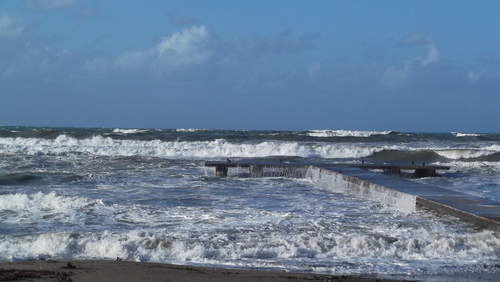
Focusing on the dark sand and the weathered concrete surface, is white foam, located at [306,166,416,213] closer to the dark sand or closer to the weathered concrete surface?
the weathered concrete surface

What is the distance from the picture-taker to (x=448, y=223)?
789 centimetres

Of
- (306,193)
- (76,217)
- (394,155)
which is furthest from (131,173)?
(394,155)

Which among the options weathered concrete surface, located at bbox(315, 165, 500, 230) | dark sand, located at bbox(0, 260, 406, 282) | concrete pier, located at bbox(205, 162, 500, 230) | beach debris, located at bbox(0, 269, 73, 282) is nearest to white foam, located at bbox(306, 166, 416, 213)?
concrete pier, located at bbox(205, 162, 500, 230)

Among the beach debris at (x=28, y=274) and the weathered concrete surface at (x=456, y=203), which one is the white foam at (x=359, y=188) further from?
the beach debris at (x=28, y=274)

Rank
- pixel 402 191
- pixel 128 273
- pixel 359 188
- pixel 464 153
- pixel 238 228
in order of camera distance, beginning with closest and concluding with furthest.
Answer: pixel 128 273, pixel 238 228, pixel 402 191, pixel 359 188, pixel 464 153

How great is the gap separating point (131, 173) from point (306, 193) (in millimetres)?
6544

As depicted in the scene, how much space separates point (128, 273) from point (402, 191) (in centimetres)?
639

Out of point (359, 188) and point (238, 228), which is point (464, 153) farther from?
point (238, 228)

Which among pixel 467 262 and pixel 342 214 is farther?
pixel 342 214

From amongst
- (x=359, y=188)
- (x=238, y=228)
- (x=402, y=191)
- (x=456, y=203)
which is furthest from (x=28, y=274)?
(x=359, y=188)

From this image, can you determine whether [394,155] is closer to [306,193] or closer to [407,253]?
[306,193]

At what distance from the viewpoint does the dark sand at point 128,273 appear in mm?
4977

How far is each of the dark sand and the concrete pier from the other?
3261mm

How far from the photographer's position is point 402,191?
10.2 meters
